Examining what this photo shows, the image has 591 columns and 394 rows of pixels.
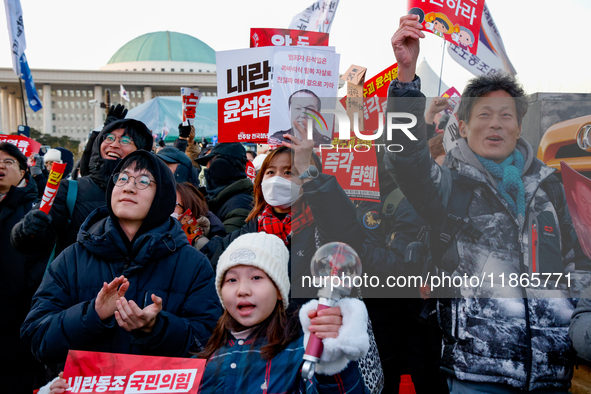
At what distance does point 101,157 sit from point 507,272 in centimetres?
262

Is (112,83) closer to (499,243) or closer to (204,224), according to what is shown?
(204,224)

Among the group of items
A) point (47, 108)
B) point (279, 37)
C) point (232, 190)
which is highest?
point (47, 108)

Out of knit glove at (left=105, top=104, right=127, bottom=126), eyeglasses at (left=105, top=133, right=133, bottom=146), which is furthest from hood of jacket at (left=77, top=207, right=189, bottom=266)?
knit glove at (left=105, top=104, right=127, bottom=126)

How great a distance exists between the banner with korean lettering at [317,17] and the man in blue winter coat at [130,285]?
4074mm

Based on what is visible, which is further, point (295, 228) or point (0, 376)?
point (0, 376)

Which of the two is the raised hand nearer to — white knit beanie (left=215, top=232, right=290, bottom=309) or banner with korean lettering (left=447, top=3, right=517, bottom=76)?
white knit beanie (left=215, top=232, right=290, bottom=309)

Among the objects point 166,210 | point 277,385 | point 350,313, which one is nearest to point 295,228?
point 166,210

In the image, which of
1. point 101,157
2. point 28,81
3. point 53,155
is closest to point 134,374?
point 101,157

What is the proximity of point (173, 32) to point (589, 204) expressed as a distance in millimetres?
→ 104343

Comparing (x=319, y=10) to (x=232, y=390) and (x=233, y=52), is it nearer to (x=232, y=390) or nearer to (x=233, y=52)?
(x=233, y=52)

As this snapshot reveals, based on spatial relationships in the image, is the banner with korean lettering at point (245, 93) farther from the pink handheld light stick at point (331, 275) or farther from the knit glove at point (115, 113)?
the pink handheld light stick at point (331, 275)

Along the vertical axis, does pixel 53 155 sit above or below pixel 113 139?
below

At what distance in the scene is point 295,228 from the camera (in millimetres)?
2504

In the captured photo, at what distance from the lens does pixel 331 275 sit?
1.29 m
